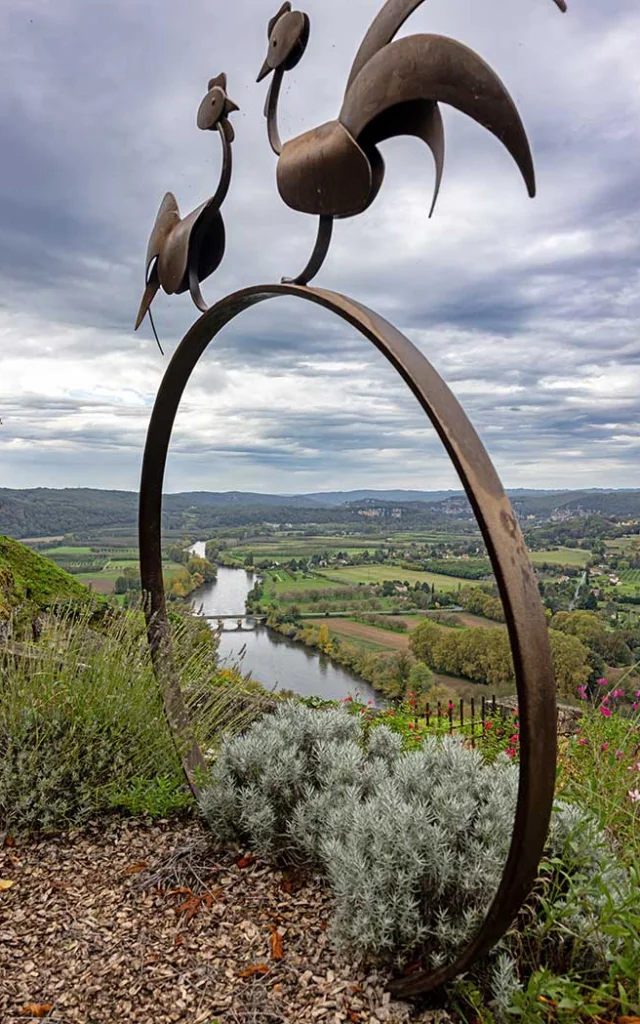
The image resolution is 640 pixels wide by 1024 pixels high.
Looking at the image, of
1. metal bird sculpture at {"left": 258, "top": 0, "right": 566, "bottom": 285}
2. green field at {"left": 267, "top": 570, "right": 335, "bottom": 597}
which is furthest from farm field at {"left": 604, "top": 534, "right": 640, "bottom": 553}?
metal bird sculpture at {"left": 258, "top": 0, "right": 566, "bottom": 285}

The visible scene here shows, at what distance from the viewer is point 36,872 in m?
2.94

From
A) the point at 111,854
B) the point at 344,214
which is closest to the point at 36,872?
the point at 111,854

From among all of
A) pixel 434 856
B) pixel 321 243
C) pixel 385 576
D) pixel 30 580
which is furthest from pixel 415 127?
pixel 30 580

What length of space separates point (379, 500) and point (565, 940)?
6027 millimetres

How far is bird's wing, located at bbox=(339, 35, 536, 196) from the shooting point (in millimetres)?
1678

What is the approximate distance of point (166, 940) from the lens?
242cm

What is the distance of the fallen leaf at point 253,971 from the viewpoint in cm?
219

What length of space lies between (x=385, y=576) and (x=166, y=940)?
165 inches

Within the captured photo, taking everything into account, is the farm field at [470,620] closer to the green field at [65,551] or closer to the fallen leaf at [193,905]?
the fallen leaf at [193,905]

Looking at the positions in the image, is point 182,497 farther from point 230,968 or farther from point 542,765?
point 542,765

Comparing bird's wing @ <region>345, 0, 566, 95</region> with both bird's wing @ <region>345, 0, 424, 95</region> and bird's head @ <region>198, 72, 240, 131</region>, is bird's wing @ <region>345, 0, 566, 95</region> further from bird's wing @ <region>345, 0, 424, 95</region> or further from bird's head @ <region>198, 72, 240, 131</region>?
bird's head @ <region>198, 72, 240, 131</region>

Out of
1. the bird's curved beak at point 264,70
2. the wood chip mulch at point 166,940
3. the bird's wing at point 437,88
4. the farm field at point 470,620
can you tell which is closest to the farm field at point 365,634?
the farm field at point 470,620

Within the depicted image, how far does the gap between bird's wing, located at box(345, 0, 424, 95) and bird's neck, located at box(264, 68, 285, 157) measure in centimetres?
54

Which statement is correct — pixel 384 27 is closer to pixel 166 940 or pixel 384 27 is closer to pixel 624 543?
pixel 166 940
